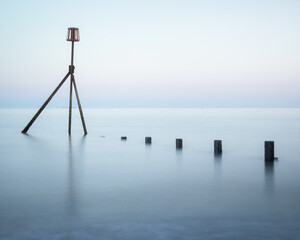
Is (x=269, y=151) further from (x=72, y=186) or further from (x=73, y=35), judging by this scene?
(x=73, y=35)

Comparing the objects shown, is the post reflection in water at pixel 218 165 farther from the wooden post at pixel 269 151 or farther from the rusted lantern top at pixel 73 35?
the rusted lantern top at pixel 73 35

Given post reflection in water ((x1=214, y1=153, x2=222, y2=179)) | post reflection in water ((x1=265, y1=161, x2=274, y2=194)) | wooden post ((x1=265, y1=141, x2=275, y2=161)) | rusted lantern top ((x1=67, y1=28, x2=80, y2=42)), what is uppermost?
rusted lantern top ((x1=67, y1=28, x2=80, y2=42))

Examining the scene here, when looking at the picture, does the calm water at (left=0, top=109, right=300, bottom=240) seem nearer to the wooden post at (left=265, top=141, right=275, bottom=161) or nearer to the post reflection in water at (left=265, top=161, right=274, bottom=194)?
the post reflection in water at (left=265, top=161, right=274, bottom=194)

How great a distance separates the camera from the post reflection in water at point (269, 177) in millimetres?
11667

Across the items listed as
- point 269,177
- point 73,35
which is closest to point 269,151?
point 269,177

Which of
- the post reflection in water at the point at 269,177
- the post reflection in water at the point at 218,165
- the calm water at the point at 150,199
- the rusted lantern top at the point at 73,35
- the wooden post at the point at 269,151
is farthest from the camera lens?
the rusted lantern top at the point at 73,35

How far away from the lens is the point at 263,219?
8.03 meters

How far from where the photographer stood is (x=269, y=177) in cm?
1376

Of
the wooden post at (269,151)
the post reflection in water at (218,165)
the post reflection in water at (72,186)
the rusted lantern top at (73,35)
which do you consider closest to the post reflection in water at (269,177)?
the wooden post at (269,151)

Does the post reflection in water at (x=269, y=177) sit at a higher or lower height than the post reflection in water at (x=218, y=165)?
higher

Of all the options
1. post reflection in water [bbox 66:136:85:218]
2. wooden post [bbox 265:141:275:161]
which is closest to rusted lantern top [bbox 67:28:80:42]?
post reflection in water [bbox 66:136:85:218]

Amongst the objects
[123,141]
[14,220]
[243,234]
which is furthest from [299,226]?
[123,141]

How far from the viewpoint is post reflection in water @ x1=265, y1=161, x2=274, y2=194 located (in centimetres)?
1167

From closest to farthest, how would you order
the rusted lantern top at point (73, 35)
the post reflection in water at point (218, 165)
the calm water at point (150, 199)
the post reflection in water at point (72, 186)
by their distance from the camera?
the calm water at point (150, 199) < the post reflection in water at point (72, 186) < the post reflection in water at point (218, 165) < the rusted lantern top at point (73, 35)
